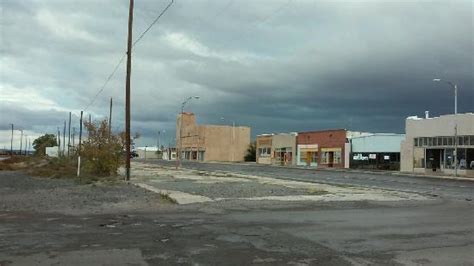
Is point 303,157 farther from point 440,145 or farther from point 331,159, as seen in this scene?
point 440,145

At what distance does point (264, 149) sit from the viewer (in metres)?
127

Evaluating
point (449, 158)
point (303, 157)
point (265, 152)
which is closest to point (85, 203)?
point (449, 158)

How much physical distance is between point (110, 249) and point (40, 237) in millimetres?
2224

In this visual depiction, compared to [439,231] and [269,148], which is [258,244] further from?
[269,148]

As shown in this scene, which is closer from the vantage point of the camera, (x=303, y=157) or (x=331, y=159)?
(x=331, y=159)

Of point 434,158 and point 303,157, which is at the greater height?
point 303,157

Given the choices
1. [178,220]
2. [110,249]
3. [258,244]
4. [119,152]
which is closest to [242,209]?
[178,220]

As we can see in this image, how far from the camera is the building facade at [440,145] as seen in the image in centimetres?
6226

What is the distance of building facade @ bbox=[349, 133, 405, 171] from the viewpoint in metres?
87.4

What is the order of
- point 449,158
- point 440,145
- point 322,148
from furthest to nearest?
point 322,148, point 440,145, point 449,158

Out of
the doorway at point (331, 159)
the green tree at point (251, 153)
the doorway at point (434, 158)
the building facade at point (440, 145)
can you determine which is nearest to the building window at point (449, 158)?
the building facade at point (440, 145)

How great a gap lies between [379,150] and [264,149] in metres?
42.0

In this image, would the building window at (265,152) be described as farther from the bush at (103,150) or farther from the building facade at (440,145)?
the bush at (103,150)

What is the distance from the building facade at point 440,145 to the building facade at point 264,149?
50.5m
